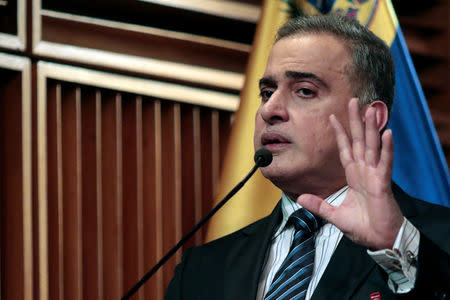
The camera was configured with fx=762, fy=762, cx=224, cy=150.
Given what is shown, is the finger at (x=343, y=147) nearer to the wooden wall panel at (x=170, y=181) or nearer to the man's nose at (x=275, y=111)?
the man's nose at (x=275, y=111)

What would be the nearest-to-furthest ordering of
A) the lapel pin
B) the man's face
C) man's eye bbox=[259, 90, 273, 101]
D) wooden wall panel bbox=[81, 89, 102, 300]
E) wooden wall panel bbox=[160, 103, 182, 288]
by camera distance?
1. the lapel pin
2. the man's face
3. man's eye bbox=[259, 90, 273, 101]
4. wooden wall panel bbox=[81, 89, 102, 300]
5. wooden wall panel bbox=[160, 103, 182, 288]

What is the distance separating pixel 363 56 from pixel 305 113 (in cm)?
19

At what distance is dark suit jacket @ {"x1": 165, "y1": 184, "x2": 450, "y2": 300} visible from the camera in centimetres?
112

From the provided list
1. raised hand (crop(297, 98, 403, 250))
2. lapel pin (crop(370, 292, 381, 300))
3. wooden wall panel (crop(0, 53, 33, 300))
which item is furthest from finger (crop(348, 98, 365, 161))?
wooden wall panel (crop(0, 53, 33, 300))

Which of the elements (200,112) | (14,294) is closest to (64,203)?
(14,294)

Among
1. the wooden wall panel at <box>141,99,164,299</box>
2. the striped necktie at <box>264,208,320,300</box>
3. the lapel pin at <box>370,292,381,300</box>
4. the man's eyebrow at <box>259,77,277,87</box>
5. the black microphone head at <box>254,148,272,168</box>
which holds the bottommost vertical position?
the wooden wall panel at <box>141,99,164,299</box>

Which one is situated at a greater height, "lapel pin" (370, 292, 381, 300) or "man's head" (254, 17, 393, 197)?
"man's head" (254, 17, 393, 197)

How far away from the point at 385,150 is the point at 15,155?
1084 millimetres

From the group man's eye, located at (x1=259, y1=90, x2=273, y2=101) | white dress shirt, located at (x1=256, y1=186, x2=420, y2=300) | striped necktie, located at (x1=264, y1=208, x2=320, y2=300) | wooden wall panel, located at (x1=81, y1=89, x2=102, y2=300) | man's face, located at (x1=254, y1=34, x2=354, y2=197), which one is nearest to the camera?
white dress shirt, located at (x1=256, y1=186, x2=420, y2=300)

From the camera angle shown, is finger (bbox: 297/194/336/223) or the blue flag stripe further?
the blue flag stripe

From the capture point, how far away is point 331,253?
1400mm

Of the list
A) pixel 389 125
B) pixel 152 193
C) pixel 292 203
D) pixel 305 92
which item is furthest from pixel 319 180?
pixel 152 193

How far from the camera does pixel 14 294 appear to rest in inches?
73.5

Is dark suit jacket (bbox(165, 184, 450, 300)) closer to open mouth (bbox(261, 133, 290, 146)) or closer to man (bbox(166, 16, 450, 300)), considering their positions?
man (bbox(166, 16, 450, 300))
